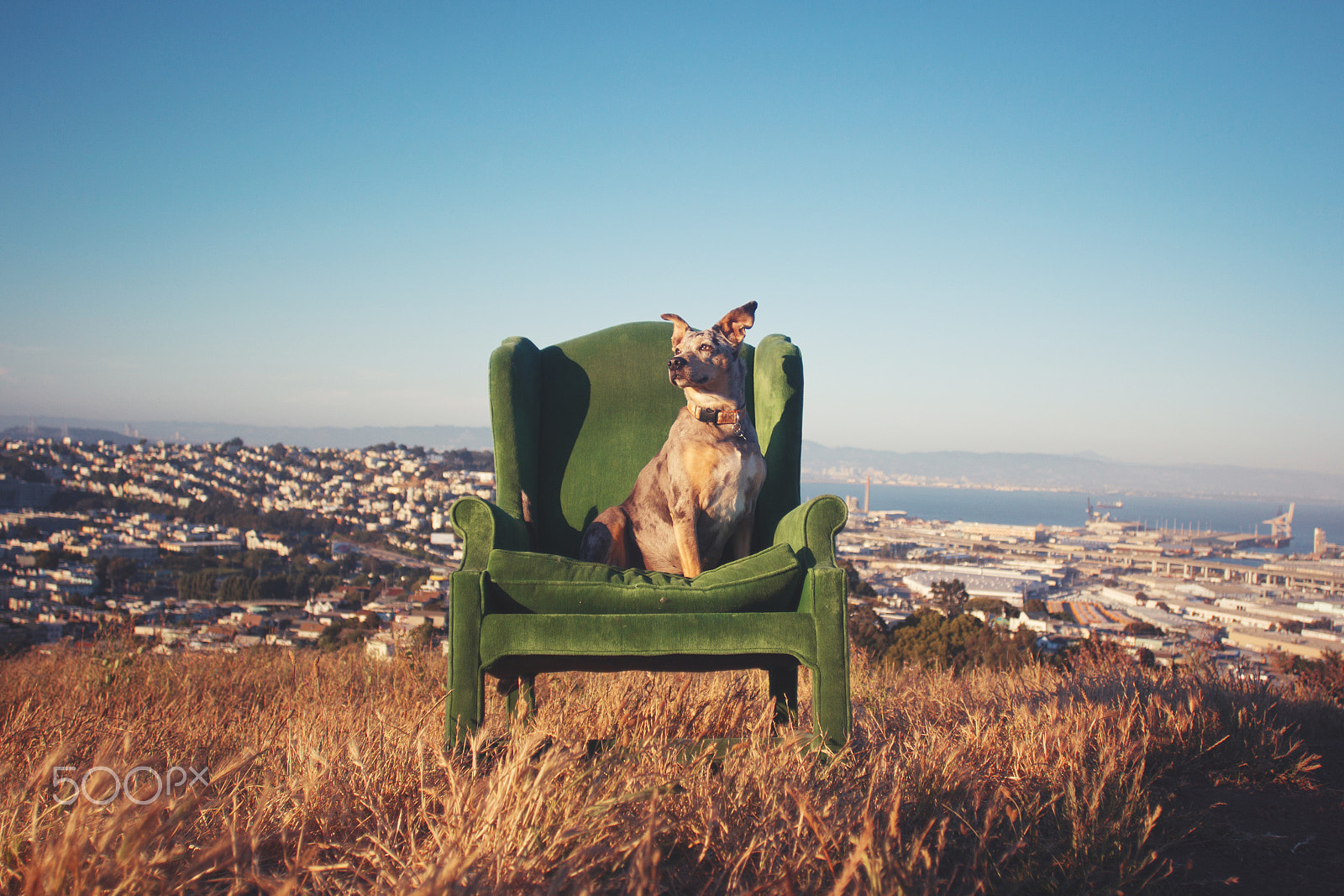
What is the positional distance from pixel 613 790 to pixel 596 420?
256cm

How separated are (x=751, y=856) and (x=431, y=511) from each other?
62.1 ft

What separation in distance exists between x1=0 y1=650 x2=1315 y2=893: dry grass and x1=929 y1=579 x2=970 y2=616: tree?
7582 mm

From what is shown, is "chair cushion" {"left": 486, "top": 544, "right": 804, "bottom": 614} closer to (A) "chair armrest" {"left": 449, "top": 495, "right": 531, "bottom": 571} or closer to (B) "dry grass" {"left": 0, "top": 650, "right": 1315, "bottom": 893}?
(A) "chair armrest" {"left": 449, "top": 495, "right": 531, "bottom": 571}

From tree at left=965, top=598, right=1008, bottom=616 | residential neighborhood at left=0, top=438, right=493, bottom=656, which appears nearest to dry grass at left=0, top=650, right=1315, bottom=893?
residential neighborhood at left=0, top=438, right=493, bottom=656

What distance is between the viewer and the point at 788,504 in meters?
3.75

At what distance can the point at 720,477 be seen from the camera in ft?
10.8

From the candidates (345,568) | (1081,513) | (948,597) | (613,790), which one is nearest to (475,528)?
(613,790)

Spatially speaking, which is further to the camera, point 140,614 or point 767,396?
point 140,614

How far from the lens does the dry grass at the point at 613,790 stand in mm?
1407

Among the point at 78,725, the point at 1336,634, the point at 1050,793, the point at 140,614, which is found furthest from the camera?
the point at 1336,634

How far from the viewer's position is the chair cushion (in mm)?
2480

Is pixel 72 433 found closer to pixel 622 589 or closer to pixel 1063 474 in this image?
pixel 622 589

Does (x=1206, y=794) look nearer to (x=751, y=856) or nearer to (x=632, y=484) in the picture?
(x=751, y=856)

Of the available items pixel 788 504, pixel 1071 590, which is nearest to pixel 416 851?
pixel 788 504
